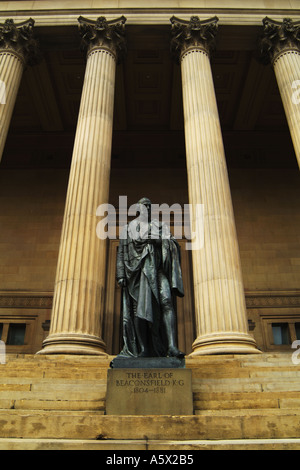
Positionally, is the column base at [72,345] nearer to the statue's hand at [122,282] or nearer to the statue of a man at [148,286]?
the statue of a man at [148,286]

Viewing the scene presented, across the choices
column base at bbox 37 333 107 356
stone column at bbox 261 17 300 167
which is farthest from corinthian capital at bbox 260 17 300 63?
column base at bbox 37 333 107 356

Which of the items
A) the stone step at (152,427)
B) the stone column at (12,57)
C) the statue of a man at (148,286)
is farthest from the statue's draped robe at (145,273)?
the stone column at (12,57)

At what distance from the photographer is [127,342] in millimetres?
5582

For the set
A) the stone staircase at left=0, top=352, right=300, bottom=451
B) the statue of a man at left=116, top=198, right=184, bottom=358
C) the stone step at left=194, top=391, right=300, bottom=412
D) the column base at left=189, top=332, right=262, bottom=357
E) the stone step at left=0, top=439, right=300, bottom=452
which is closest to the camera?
the stone step at left=0, top=439, right=300, bottom=452

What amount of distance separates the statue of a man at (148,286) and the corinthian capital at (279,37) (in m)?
9.81

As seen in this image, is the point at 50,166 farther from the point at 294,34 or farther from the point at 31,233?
the point at 294,34

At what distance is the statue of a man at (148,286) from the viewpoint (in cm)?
556

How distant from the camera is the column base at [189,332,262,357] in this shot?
24.6 feet

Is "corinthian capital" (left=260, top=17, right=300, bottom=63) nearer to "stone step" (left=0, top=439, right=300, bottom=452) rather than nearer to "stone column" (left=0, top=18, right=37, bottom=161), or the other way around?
"stone column" (left=0, top=18, right=37, bottom=161)

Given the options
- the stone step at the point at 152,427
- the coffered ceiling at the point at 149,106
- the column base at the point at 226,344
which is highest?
the coffered ceiling at the point at 149,106

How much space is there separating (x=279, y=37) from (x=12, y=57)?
938cm

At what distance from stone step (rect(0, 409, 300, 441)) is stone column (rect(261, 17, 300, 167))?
8662mm

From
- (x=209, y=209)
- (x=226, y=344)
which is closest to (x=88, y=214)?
(x=209, y=209)

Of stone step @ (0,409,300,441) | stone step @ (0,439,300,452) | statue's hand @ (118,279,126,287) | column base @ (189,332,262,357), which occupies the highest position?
statue's hand @ (118,279,126,287)
